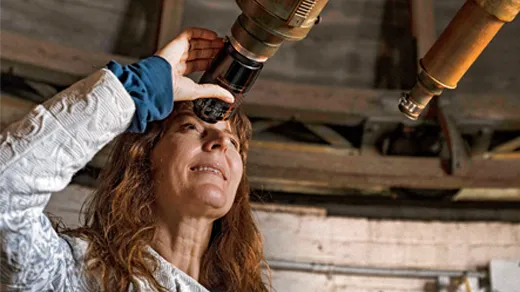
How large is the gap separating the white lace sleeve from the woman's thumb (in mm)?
198

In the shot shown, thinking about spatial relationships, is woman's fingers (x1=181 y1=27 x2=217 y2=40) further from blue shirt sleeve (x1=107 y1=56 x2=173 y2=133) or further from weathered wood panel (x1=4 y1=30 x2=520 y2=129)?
weathered wood panel (x1=4 y1=30 x2=520 y2=129)

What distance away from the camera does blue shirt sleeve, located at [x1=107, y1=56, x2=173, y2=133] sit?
1020 millimetres

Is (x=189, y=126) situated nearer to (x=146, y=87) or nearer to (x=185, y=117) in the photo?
(x=185, y=117)

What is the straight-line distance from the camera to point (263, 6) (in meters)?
0.99

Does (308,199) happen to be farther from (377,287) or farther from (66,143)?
(66,143)

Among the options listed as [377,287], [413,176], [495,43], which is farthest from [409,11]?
[377,287]

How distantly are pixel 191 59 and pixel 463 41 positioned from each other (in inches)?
21.3

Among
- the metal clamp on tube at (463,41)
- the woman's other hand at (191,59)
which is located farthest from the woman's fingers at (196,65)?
the metal clamp on tube at (463,41)

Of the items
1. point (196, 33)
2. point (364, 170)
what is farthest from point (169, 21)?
point (196, 33)

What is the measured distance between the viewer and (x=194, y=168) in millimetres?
1520

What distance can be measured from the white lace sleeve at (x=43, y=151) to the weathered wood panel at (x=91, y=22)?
1.95 metres

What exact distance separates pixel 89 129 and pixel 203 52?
446 millimetres

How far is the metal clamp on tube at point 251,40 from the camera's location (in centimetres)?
97

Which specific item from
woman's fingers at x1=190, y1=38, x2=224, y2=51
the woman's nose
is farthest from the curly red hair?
woman's fingers at x1=190, y1=38, x2=224, y2=51
